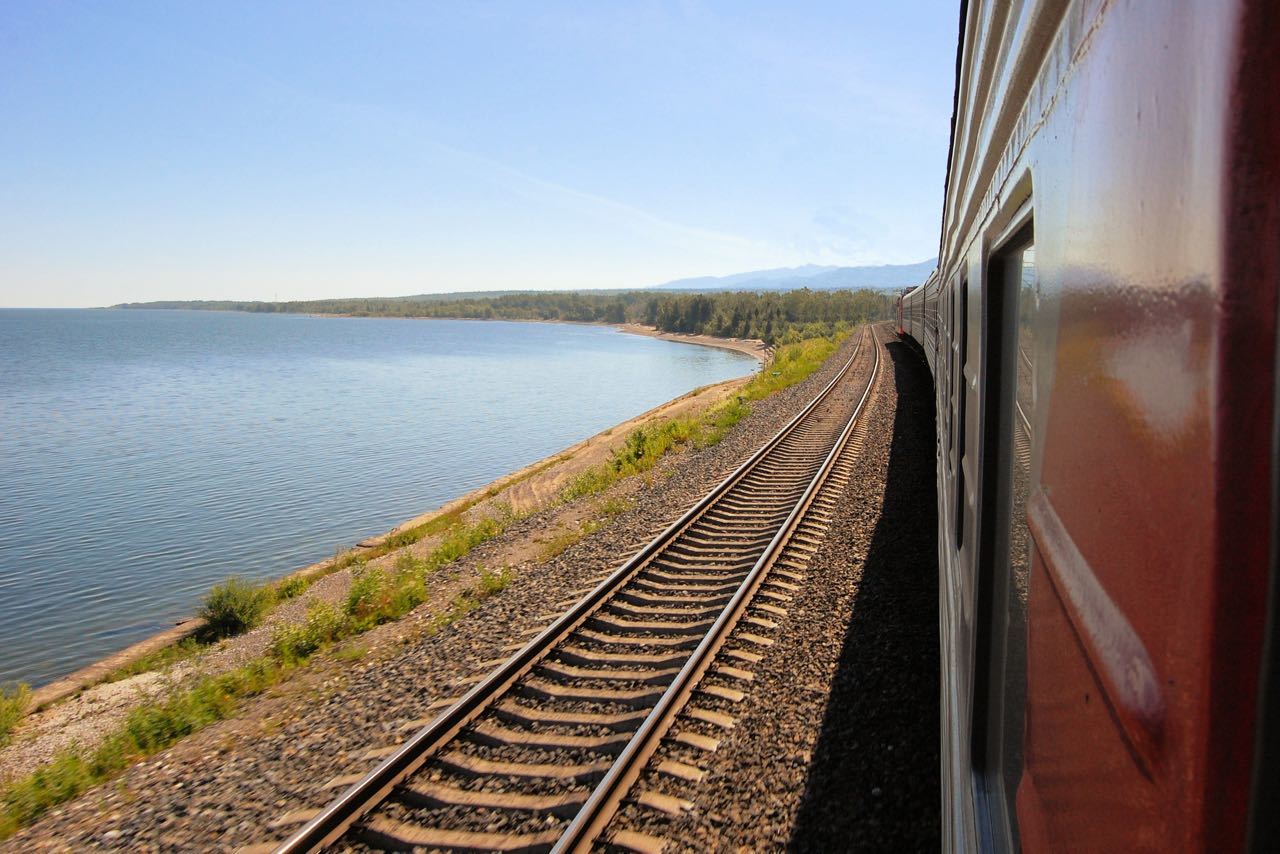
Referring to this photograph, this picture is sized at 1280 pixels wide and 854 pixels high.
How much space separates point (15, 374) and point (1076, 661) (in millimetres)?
90699

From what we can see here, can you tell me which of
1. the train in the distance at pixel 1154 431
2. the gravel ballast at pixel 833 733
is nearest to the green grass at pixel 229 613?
the gravel ballast at pixel 833 733

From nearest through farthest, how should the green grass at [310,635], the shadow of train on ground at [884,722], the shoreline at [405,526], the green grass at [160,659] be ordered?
the shadow of train on ground at [884,722] < the green grass at [310,635] < the green grass at [160,659] < the shoreline at [405,526]

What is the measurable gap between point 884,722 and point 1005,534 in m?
3.60

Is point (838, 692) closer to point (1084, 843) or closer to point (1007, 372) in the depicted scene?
point (1007, 372)

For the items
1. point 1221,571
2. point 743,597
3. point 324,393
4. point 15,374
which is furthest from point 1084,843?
point 15,374

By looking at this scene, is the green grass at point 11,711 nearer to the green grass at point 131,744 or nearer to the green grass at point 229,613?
the green grass at point 229,613

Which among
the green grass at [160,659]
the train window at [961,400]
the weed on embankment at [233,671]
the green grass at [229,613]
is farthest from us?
the green grass at [229,613]

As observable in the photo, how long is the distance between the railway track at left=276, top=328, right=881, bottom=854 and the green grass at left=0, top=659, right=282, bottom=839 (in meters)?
2.67

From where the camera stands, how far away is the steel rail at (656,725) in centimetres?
433

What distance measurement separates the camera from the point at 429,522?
1889cm

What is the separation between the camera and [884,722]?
5.21 metres

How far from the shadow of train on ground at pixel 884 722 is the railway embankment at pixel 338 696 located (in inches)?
116

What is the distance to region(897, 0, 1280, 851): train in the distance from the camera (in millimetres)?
467

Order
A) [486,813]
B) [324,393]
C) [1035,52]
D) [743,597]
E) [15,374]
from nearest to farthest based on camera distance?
1. [1035,52]
2. [486,813]
3. [743,597]
4. [324,393]
5. [15,374]
